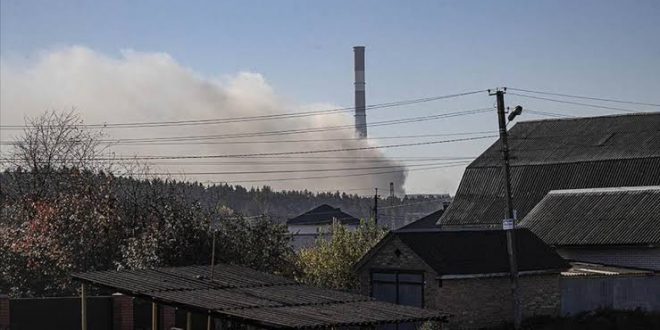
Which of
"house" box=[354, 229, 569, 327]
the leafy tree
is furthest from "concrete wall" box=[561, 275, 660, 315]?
the leafy tree

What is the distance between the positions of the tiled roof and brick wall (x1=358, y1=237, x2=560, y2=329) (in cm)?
35

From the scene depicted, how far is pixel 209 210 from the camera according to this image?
129ft

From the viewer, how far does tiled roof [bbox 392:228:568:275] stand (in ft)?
127

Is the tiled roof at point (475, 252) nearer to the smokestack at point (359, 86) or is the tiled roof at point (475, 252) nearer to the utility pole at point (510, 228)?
the utility pole at point (510, 228)

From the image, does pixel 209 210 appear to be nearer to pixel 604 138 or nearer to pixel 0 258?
pixel 0 258

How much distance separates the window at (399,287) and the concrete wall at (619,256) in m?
12.8

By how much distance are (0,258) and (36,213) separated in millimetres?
3683

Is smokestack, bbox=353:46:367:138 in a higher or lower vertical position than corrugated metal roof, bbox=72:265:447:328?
higher

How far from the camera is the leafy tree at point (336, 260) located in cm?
4394

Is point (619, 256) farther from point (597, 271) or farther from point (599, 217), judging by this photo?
point (597, 271)

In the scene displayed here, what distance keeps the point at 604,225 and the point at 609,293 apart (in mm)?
6588

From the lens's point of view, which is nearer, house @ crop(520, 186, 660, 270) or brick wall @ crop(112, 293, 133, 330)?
brick wall @ crop(112, 293, 133, 330)

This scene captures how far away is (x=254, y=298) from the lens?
77.7ft

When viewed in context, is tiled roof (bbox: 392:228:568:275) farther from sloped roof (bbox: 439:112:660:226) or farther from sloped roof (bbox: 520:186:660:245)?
sloped roof (bbox: 439:112:660:226)
